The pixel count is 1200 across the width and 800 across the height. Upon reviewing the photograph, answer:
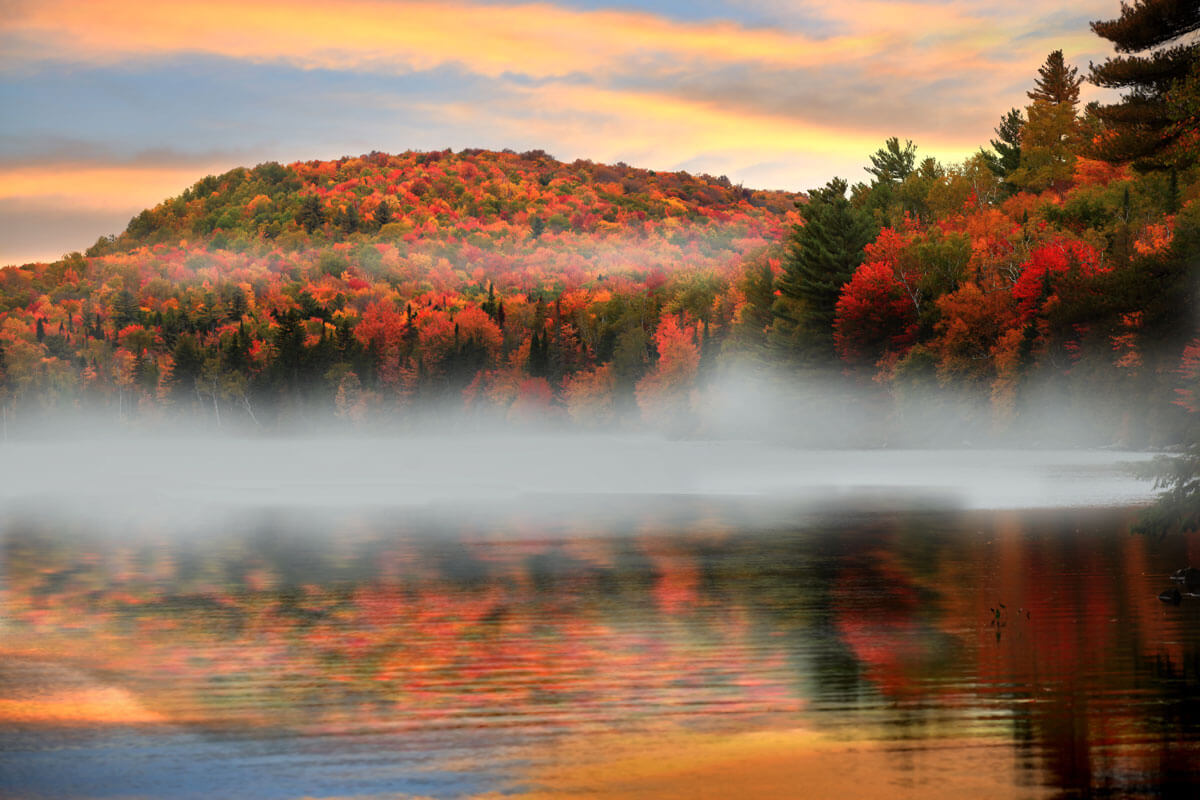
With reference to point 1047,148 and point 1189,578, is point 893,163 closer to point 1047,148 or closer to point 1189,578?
point 1047,148

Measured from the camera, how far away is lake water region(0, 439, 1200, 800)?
1318 centimetres

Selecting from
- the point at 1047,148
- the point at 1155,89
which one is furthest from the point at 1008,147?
the point at 1155,89

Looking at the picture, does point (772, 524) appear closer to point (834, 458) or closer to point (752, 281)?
point (834, 458)

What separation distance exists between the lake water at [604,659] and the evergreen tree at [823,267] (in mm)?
70390

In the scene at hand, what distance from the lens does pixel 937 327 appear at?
100m

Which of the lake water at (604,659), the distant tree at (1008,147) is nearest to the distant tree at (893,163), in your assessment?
the distant tree at (1008,147)

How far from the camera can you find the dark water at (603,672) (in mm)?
13141

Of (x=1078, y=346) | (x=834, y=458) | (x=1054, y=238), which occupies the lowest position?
(x=834, y=458)

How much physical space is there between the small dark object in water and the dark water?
0.42 m

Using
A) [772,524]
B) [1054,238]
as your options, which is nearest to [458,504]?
[772,524]

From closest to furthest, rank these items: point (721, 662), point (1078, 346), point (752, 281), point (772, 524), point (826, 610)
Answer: point (721, 662) → point (826, 610) → point (772, 524) → point (1078, 346) → point (752, 281)

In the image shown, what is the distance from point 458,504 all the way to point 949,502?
62.1 feet

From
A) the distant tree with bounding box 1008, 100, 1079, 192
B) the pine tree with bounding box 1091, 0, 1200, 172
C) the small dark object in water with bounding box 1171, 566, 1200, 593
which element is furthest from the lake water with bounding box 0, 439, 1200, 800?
the distant tree with bounding box 1008, 100, 1079, 192

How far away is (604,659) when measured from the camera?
19.0 m
